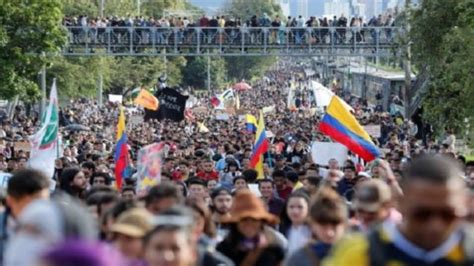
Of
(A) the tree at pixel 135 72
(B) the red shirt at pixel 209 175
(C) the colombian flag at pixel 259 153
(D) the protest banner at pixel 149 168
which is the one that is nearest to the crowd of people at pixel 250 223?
(D) the protest banner at pixel 149 168

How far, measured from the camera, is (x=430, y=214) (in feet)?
17.9

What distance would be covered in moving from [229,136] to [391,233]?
34122 millimetres

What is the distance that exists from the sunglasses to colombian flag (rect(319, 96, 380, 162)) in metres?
15.1

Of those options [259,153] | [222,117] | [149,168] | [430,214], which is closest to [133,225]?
[430,214]

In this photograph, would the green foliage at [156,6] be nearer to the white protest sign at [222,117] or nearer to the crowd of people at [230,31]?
the crowd of people at [230,31]

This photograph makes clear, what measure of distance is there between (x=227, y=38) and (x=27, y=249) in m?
60.8

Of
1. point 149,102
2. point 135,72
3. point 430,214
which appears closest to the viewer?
point 430,214

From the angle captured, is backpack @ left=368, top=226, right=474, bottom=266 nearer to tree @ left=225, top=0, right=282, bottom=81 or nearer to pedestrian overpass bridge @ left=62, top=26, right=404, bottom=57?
pedestrian overpass bridge @ left=62, top=26, right=404, bottom=57

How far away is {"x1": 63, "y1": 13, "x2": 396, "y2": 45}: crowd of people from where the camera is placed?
63969 millimetres

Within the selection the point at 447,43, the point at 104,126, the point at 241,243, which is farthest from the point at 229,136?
the point at 241,243

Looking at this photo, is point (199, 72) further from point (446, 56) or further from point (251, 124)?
point (446, 56)

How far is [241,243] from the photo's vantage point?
989 cm

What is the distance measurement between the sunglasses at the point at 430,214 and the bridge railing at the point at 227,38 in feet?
191

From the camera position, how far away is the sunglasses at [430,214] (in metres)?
5.44
